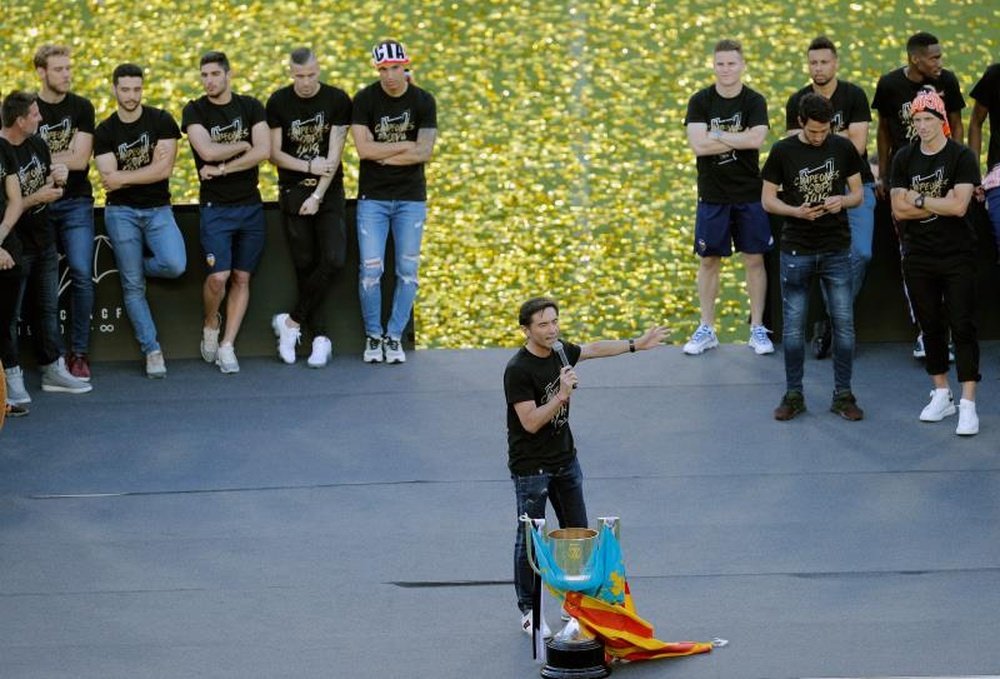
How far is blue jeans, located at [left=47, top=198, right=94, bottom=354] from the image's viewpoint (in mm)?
12391

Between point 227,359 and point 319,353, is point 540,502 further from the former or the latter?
point 227,359

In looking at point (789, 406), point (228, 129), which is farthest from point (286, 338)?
point (789, 406)

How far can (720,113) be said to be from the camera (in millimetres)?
12484

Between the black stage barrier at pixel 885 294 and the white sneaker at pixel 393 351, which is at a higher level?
the black stage barrier at pixel 885 294

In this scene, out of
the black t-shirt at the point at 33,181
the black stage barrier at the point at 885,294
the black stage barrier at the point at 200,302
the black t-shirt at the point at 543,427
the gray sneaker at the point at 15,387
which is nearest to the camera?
the black t-shirt at the point at 543,427

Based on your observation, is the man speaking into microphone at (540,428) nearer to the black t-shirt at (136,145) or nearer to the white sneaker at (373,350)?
the white sneaker at (373,350)

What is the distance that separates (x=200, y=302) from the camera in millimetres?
13094

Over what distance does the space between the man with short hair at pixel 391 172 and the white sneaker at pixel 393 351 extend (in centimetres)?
23

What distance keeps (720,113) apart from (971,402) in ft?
9.24

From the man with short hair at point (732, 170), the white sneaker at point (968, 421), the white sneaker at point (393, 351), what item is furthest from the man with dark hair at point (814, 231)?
the white sneaker at point (393, 351)

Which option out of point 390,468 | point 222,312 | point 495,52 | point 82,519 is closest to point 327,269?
point 222,312

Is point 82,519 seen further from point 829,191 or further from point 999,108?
point 999,108

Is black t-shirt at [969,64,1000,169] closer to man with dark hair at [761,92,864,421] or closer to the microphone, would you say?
man with dark hair at [761,92,864,421]

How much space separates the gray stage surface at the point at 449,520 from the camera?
26.0 ft
